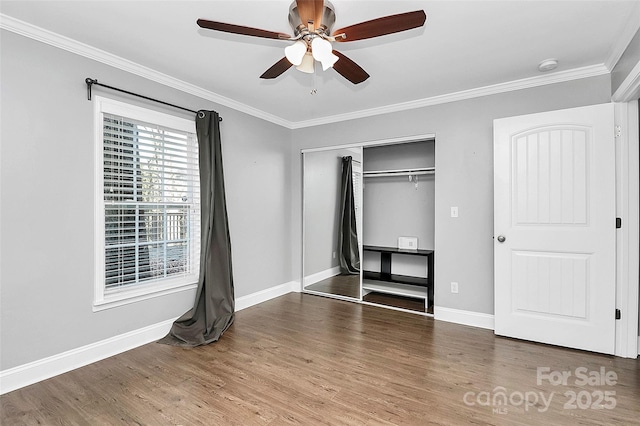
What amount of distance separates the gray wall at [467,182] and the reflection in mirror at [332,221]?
1077 mm

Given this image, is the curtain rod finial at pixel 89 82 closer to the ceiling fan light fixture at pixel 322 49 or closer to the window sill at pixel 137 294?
the window sill at pixel 137 294

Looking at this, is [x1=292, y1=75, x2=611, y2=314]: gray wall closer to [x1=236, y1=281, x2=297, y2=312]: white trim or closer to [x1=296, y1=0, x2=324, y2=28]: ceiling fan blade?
[x1=236, y1=281, x2=297, y2=312]: white trim

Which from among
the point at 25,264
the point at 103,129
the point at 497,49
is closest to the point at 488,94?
the point at 497,49

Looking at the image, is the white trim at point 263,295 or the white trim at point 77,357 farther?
the white trim at point 263,295

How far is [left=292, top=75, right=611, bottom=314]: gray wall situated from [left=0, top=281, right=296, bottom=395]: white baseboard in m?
3.06

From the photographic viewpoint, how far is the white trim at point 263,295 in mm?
4082

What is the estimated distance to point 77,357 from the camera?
8.47 feet

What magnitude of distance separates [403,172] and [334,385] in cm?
298

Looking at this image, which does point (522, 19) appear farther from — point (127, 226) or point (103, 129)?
point (127, 226)

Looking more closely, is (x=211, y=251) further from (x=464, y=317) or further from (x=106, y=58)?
(x=464, y=317)

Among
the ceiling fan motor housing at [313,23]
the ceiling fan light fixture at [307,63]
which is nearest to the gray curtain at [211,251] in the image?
the ceiling fan light fixture at [307,63]

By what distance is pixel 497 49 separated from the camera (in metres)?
2.67

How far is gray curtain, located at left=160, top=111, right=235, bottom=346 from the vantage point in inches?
131

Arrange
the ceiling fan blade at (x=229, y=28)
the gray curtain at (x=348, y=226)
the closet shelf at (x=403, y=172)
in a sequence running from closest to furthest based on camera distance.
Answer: the ceiling fan blade at (x=229, y=28)
the closet shelf at (x=403, y=172)
the gray curtain at (x=348, y=226)
